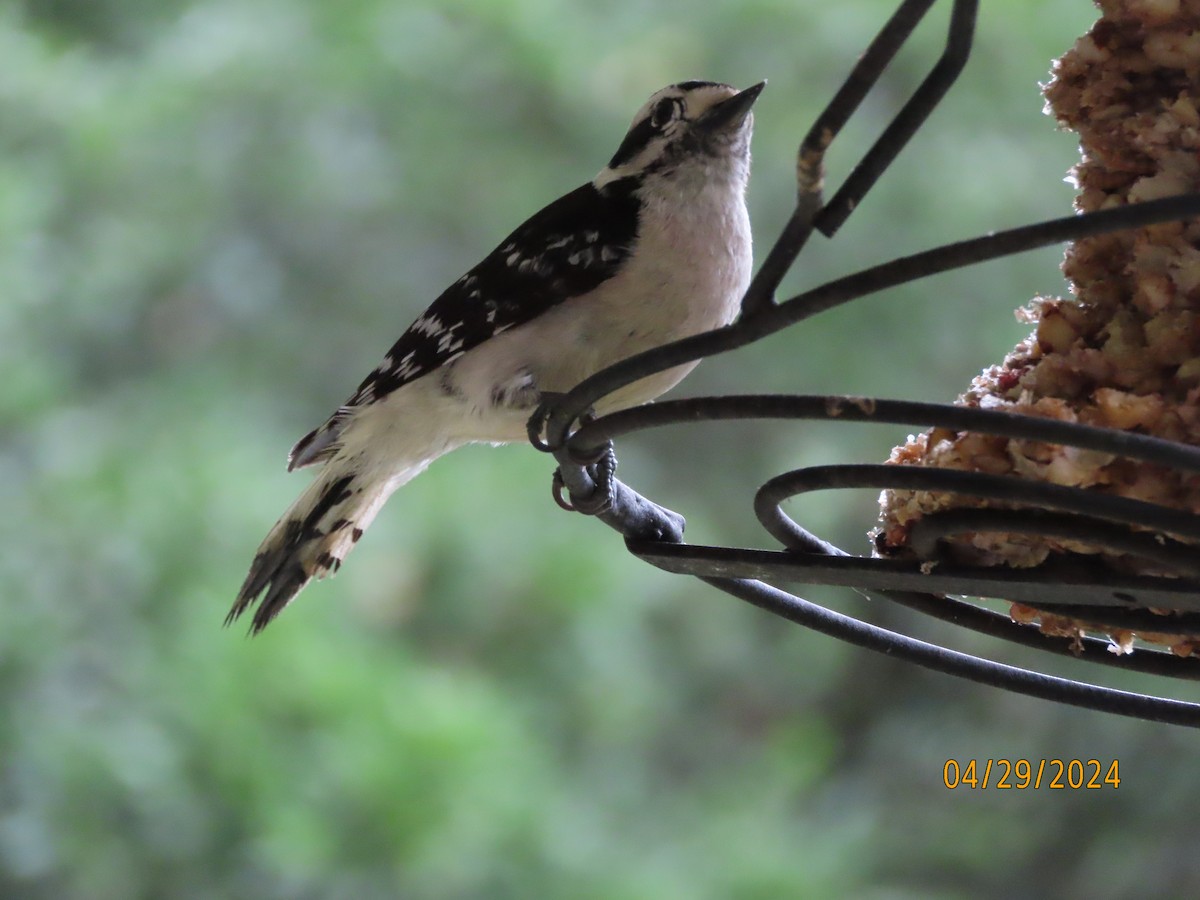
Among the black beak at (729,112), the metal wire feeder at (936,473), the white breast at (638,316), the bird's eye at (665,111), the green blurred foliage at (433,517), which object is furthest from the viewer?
the green blurred foliage at (433,517)

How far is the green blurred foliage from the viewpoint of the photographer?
11.2ft

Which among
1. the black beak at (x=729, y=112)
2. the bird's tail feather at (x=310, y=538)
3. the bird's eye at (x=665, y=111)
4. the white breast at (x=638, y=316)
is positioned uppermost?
the bird's eye at (x=665, y=111)

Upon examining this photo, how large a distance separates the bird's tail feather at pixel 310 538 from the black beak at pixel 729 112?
0.77 m

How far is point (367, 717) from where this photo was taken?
3.39 m

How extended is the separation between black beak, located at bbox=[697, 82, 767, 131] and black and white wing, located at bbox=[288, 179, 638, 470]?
0.50ft

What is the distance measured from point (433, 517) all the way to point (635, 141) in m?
1.92

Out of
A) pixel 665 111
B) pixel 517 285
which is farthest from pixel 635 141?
pixel 517 285

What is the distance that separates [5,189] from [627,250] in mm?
2624

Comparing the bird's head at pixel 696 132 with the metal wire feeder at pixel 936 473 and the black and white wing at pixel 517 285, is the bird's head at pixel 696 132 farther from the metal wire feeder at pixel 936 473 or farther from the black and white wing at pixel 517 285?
the metal wire feeder at pixel 936 473

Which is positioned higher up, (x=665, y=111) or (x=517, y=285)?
(x=665, y=111)

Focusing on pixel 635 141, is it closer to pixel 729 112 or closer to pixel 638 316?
pixel 729 112

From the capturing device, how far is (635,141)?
86.4 inches
